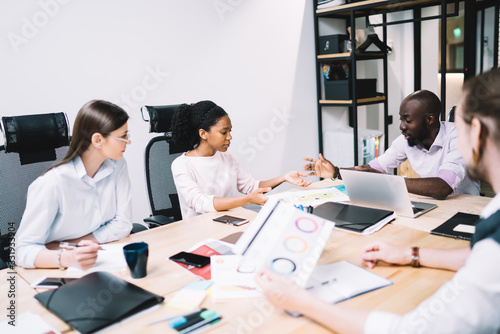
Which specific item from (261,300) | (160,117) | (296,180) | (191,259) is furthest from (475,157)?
(160,117)

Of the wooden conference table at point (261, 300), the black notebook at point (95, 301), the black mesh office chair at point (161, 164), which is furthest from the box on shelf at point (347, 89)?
the black notebook at point (95, 301)

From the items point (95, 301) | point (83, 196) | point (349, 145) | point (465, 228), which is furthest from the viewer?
point (349, 145)

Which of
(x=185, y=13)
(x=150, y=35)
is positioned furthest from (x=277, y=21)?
(x=150, y=35)

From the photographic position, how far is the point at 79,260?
1.24 meters

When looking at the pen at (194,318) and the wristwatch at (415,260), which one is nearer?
the pen at (194,318)

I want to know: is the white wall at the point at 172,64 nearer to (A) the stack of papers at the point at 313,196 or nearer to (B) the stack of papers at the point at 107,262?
(A) the stack of papers at the point at 313,196

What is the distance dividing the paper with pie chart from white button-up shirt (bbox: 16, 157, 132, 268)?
70cm

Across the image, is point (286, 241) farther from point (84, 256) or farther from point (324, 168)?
point (324, 168)

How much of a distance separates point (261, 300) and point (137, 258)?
0.38 metres

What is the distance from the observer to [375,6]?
11.5ft

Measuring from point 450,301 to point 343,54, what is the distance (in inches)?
126

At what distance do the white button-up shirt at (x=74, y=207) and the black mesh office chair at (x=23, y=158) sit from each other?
23 centimetres

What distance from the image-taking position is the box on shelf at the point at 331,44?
3.82 metres

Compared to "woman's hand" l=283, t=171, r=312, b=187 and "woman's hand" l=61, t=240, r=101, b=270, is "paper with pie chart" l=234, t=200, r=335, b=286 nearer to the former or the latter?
"woman's hand" l=61, t=240, r=101, b=270
